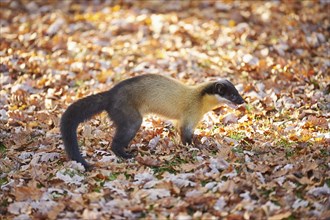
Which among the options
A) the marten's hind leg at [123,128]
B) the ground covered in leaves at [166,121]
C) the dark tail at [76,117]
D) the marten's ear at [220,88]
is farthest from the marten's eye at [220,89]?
the dark tail at [76,117]

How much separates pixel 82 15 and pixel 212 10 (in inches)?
166

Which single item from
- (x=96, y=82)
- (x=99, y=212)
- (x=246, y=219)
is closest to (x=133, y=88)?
(x=99, y=212)

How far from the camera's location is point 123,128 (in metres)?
7.99

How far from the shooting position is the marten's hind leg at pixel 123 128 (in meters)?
7.99

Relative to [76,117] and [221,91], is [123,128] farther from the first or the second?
[221,91]

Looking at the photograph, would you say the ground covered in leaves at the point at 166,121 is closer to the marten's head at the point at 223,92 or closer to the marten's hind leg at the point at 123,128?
the marten's hind leg at the point at 123,128

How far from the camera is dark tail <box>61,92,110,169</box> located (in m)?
7.51

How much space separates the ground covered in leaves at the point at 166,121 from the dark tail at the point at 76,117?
0.20 m

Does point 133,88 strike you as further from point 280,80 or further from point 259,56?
point 259,56

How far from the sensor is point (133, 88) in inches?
323

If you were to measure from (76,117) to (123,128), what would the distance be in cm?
74

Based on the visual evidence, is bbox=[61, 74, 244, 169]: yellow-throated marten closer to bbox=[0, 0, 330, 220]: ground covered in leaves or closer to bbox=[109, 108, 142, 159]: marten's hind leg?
bbox=[109, 108, 142, 159]: marten's hind leg

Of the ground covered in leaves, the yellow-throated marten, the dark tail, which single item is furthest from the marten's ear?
the dark tail

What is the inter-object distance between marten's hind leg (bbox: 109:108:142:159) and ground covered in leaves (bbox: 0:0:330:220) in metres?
0.23
